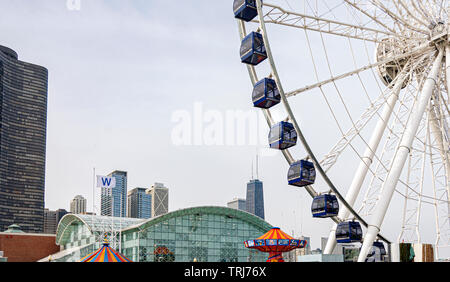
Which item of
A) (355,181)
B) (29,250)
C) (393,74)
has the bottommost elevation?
(29,250)

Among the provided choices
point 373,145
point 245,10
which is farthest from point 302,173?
point 245,10

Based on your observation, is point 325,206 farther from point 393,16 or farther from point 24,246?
point 24,246

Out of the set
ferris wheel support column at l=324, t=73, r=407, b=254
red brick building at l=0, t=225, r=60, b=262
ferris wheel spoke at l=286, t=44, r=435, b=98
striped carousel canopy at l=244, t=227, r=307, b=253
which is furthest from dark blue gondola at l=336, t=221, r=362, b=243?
red brick building at l=0, t=225, r=60, b=262

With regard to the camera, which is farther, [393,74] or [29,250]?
[29,250]

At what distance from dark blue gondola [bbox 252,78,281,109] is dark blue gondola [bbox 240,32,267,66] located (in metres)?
0.95

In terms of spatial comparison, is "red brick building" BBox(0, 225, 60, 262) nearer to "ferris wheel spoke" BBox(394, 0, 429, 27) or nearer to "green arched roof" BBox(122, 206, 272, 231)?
"green arched roof" BBox(122, 206, 272, 231)

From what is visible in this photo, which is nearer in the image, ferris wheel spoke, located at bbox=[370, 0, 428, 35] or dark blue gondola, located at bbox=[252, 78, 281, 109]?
dark blue gondola, located at bbox=[252, 78, 281, 109]

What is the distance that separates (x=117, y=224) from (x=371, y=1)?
54.6m

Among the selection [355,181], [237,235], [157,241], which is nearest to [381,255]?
[355,181]

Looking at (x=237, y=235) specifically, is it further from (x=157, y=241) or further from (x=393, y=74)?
(x=393, y=74)

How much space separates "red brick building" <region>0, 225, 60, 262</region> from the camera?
77.4 metres

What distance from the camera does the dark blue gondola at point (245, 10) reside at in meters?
25.3

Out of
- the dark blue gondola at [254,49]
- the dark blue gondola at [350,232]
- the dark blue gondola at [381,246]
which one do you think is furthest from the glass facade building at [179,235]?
the dark blue gondola at [254,49]
